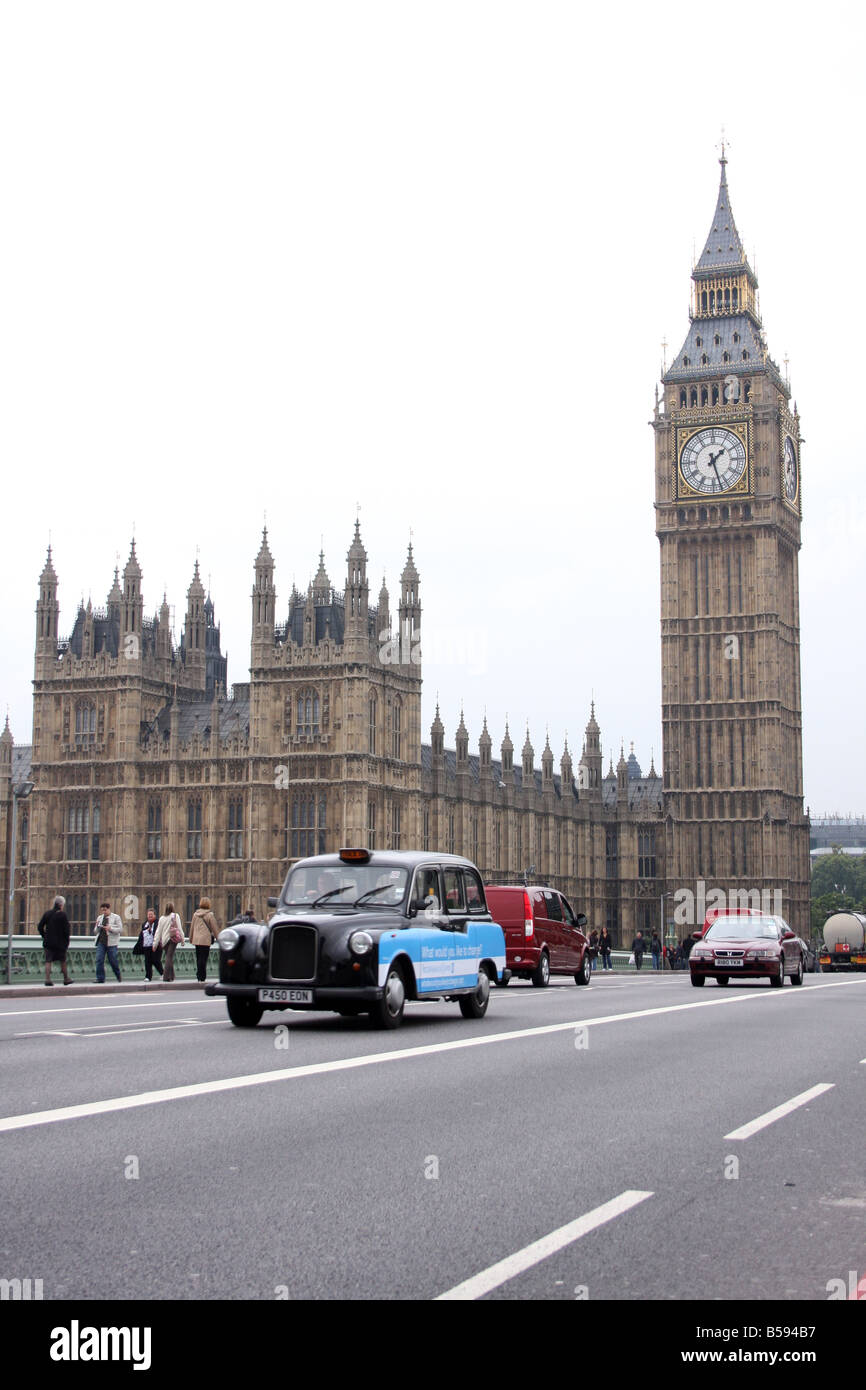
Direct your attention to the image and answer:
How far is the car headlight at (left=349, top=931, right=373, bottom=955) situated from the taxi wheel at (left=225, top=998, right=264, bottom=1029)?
1.58 m

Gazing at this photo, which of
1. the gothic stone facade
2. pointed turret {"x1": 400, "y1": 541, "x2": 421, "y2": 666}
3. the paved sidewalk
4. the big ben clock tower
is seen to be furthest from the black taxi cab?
the big ben clock tower

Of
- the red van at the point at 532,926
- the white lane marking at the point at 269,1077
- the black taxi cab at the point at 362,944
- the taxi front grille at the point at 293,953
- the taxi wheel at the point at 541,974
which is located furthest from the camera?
the taxi wheel at the point at 541,974

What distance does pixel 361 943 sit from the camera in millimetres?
15109

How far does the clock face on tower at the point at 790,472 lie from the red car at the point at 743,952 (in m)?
73.8

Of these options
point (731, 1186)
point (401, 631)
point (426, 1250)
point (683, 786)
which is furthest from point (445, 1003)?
point (683, 786)

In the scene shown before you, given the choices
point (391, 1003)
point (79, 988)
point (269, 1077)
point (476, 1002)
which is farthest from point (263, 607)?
point (269, 1077)

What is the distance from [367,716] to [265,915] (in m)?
9.93

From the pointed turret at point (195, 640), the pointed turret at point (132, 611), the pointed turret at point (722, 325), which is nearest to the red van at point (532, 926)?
the pointed turret at point (132, 611)

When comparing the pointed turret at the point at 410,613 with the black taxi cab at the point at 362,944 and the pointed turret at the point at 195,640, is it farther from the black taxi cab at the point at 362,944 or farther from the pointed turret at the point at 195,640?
the black taxi cab at the point at 362,944

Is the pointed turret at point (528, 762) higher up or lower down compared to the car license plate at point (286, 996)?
higher up

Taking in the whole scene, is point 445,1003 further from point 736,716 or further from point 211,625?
point 736,716

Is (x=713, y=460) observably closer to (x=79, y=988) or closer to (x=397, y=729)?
(x=397, y=729)

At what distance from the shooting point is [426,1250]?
6.33 meters

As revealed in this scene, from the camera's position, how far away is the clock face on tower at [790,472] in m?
101
